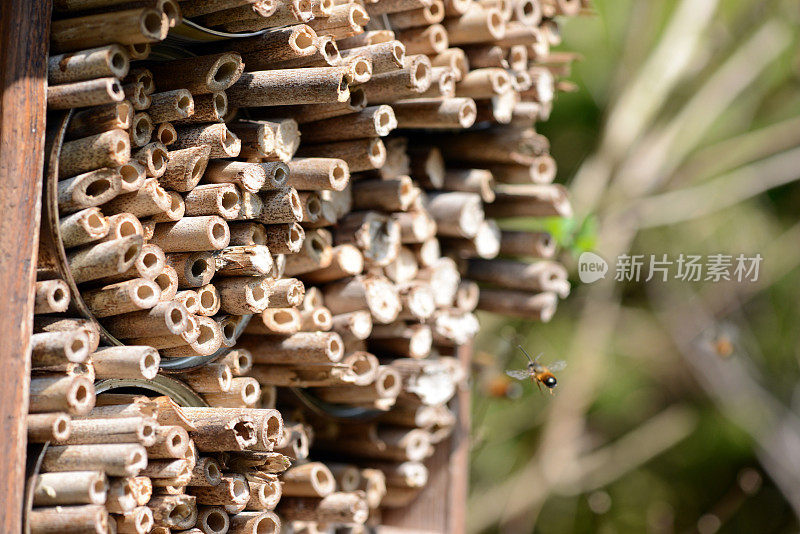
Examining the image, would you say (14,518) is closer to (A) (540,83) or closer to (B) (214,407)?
(B) (214,407)

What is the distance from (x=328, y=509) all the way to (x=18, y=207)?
0.83m

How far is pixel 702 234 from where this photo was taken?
3.96 m

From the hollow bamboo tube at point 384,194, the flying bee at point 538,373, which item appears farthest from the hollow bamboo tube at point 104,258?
the flying bee at point 538,373

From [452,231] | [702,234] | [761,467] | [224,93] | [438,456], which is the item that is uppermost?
[224,93]

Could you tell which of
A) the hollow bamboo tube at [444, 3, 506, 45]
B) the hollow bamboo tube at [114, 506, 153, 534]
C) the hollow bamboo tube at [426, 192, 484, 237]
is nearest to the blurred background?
the hollow bamboo tube at [426, 192, 484, 237]

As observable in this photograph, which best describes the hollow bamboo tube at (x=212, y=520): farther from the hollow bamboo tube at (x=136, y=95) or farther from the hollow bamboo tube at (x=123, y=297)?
the hollow bamboo tube at (x=136, y=95)

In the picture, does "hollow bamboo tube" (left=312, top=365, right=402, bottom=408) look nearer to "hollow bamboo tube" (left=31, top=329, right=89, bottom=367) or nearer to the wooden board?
the wooden board

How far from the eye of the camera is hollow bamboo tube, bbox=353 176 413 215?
64.8 inches

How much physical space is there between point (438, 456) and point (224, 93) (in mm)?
1127

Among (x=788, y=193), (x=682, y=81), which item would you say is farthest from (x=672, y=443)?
(x=682, y=81)

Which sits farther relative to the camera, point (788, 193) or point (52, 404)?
point (788, 193)

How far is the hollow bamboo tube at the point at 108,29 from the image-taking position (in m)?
1.11

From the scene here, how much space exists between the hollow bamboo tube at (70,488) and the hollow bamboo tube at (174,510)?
112mm

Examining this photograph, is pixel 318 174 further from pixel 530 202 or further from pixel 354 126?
pixel 530 202
